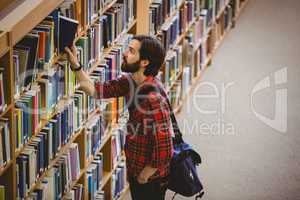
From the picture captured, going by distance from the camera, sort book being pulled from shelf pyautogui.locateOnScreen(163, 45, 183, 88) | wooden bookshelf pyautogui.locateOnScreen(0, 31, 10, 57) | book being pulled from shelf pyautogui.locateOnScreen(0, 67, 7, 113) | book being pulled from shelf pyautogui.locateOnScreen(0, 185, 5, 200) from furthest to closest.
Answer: book being pulled from shelf pyautogui.locateOnScreen(163, 45, 183, 88) < book being pulled from shelf pyautogui.locateOnScreen(0, 185, 5, 200) < book being pulled from shelf pyautogui.locateOnScreen(0, 67, 7, 113) < wooden bookshelf pyautogui.locateOnScreen(0, 31, 10, 57)

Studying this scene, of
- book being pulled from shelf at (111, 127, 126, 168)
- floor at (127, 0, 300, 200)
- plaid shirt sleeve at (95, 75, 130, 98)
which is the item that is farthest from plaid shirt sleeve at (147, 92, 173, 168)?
floor at (127, 0, 300, 200)

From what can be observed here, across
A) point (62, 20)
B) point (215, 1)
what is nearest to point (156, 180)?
point (62, 20)

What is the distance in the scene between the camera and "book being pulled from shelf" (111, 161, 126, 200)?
17.1 ft

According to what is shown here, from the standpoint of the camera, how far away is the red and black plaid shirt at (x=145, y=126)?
3.83 meters

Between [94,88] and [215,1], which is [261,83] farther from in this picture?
[94,88]

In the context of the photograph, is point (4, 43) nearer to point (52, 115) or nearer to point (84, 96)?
point (52, 115)

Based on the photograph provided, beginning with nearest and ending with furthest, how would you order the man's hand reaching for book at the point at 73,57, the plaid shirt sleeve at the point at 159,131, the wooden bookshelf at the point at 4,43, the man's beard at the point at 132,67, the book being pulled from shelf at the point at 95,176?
1. the wooden bookshelf at the point at 4,43
2. the plaid shirt sleeve at the point at 159,131
3. the man's beard at the point at 132,67
4. the man's hand reaching for book at the point at 73,57
5. the book being pulled from shelf at the point at 95,176

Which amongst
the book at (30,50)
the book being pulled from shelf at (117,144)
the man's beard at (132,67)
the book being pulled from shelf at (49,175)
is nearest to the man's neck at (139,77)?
the man's beard at (132,67)

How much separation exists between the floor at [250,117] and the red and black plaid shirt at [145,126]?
4.89ft

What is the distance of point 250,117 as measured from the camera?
263 inches

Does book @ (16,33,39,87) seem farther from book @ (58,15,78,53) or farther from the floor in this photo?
the floor

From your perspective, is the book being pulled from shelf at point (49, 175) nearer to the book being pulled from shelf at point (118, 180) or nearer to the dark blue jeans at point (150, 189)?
the dark blue jeans at point (150, 189)

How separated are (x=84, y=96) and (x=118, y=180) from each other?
1019mm

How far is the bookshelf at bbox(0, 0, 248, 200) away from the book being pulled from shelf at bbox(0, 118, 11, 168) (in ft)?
0.04
